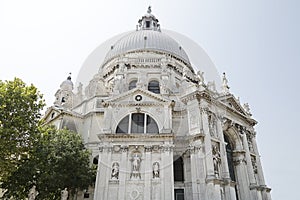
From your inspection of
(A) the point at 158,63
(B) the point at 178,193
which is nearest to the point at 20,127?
(B) the point at 178,193

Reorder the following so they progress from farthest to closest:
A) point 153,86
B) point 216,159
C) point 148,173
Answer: point 153,86
point 216,159
point 148,173

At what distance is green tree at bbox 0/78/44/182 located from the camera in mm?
15539

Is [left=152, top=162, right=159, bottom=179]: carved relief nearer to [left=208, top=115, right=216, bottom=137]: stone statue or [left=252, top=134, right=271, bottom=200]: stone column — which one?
[left=208, top=115, right=216, bottom=137]: stone statue

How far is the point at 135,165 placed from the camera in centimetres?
1962

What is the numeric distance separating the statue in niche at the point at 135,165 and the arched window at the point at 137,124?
2188 millimetres

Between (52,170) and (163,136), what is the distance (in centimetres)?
867

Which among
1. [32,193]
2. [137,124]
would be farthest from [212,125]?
[32,193]

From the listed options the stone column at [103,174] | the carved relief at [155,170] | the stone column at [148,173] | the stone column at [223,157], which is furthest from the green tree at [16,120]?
the stone column at [223,157]

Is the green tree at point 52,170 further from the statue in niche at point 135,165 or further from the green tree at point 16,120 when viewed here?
the statue in niche at point 135,165

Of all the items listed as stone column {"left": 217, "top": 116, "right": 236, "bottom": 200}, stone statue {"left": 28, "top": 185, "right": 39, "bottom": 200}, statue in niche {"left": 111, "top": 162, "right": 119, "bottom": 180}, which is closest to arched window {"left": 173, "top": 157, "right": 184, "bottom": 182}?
stone column {"left": 217, "top": 116, "right": 236, "bottom": 200}

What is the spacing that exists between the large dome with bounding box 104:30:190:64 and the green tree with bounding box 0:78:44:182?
18464mm

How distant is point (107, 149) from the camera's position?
794 inches

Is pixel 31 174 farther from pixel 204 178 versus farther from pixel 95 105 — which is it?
pixel 204 178

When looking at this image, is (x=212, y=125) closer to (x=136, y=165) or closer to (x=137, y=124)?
(x=137, y=124)
